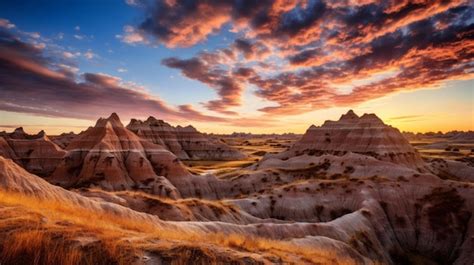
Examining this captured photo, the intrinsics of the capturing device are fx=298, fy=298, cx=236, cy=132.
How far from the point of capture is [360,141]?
94.6 meters

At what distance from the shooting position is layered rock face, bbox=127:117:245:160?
14369 centimetres

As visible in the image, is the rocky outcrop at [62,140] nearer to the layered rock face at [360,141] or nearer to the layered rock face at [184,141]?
the layered rock face at [184,141]

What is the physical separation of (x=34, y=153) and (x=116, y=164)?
1736 inches

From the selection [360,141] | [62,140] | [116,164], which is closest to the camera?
[116,164]

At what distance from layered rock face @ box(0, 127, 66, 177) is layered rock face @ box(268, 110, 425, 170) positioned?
75.0m

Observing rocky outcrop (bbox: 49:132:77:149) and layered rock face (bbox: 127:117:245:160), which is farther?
layered rock face (bbox: 127:117:245:160)

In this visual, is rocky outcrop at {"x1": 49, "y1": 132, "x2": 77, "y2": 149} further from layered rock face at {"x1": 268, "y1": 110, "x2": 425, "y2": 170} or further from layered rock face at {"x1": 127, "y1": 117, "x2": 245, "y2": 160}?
layered rock face at {"x1": 268, "y1": 110, "x2": 425, "y2": 170}

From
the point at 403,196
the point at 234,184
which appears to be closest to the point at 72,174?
the point at 234,184

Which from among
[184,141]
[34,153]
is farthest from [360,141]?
[34,153]

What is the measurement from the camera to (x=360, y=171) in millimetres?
67500

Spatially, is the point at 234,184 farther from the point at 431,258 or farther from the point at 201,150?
the point at 201,150

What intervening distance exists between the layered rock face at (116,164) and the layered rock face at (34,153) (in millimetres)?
22849

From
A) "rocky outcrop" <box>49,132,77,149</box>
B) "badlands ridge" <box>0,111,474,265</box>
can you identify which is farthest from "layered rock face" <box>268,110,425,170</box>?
"rocky outcrop" <box>49,132,77,149</box>

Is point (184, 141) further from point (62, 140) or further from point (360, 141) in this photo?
point (360, 141)
